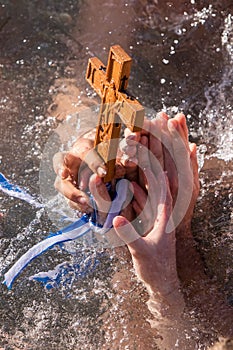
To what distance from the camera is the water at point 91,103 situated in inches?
64.3

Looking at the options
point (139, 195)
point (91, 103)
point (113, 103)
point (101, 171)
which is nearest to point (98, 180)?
point (101, 171)

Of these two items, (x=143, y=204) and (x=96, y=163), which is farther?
(x=143, y=204)

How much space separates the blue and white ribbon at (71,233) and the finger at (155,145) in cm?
7

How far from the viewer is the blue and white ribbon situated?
158cm

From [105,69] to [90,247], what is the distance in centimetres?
51

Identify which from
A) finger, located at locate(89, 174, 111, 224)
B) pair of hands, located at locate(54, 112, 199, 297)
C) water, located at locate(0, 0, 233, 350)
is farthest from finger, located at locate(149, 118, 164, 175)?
water, located at locate(0, 0, 233, 350)

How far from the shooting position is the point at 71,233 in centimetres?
158

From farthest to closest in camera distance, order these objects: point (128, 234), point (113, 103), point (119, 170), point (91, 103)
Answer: point (91, 103) → point (119, 170) → point (128, 234) → point (113, 103)

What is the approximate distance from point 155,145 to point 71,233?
10.2 inches

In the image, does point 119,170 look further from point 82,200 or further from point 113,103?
point 113,103

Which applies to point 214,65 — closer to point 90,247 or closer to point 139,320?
point 90,247

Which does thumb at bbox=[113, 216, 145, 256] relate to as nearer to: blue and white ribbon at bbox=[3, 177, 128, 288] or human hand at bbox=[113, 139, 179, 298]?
human hand at bbox=[113, 139, 179, 298]

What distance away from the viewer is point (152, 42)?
2.26 meters

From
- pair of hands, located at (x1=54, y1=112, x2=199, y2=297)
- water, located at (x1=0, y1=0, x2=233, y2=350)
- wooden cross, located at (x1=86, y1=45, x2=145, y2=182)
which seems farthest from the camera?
water, located at (x1=0, y1=0, x2=233, y2=350)
